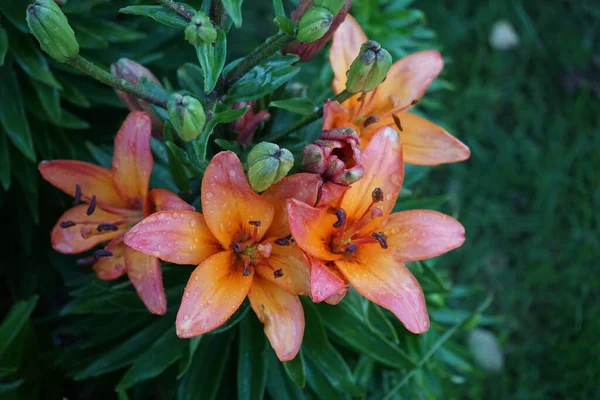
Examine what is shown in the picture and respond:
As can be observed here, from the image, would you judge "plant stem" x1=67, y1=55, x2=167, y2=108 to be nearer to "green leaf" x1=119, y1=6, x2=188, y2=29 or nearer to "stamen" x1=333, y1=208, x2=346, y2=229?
"green leaf" x1=119, y1=6, x2=188, y2=29

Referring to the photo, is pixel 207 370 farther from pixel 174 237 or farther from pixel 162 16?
pixel 162 16

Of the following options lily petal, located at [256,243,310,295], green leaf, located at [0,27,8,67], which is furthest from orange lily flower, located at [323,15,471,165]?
green leaf, located at [0,27,8,67]

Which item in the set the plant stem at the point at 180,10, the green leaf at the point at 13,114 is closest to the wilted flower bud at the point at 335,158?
the plant stem at the point at 180,10

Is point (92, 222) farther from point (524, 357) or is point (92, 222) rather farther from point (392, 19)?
point (524, 357)

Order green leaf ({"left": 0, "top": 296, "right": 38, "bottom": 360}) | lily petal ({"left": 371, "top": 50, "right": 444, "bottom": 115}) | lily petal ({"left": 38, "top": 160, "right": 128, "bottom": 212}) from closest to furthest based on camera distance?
1. lily petal ({"left": 38, "top": 160, "right": 128, "bottom": 212})
2. lily petal ({"left": 371, "top": 50, "right": 444, "bottom": 115})
3. green leaf ({"left": 0, "top": 296, "right": 38, "bottom": 360})

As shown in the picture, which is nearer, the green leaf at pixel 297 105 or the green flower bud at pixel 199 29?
the green flower bud at pixel 199 29

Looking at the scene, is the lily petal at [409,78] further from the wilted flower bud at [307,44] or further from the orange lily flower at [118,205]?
the orange lily flower at [118,205]
